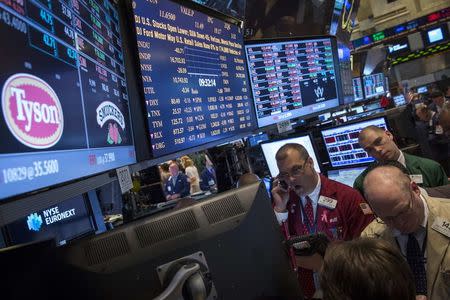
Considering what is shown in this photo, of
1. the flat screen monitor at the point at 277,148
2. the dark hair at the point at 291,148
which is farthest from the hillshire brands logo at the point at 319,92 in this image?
Answer: the dark hair at the point at 291,148

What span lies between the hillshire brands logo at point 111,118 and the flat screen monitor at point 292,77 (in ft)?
5.61

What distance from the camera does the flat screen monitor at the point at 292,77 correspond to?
3496mm

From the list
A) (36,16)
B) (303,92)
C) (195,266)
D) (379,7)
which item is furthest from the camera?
(379,7)

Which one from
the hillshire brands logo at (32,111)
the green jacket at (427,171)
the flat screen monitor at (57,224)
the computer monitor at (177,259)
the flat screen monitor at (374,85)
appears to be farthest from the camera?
the flat screen monitor at (374,85)

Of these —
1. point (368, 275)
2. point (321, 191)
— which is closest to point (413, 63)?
point (321, 191)

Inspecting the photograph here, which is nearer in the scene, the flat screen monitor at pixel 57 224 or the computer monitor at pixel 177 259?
the computer monitor at pixel 177 259

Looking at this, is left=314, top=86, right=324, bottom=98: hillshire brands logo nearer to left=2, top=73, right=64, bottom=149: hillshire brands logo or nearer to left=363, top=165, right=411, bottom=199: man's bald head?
left=363, top=165, right=411, bottom=199: man's bald head

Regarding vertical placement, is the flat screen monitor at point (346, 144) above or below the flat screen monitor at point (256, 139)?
below

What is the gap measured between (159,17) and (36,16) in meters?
1.14

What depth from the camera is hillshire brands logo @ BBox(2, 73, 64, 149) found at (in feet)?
A: 3.50

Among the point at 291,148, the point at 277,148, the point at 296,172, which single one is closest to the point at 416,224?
the point at 296,172

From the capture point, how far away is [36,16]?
125 centimetres

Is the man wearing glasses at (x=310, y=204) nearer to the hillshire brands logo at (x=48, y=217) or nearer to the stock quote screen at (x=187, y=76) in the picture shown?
the stock quote screen at (x=187, y=76)

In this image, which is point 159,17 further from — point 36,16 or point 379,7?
point 379,7
